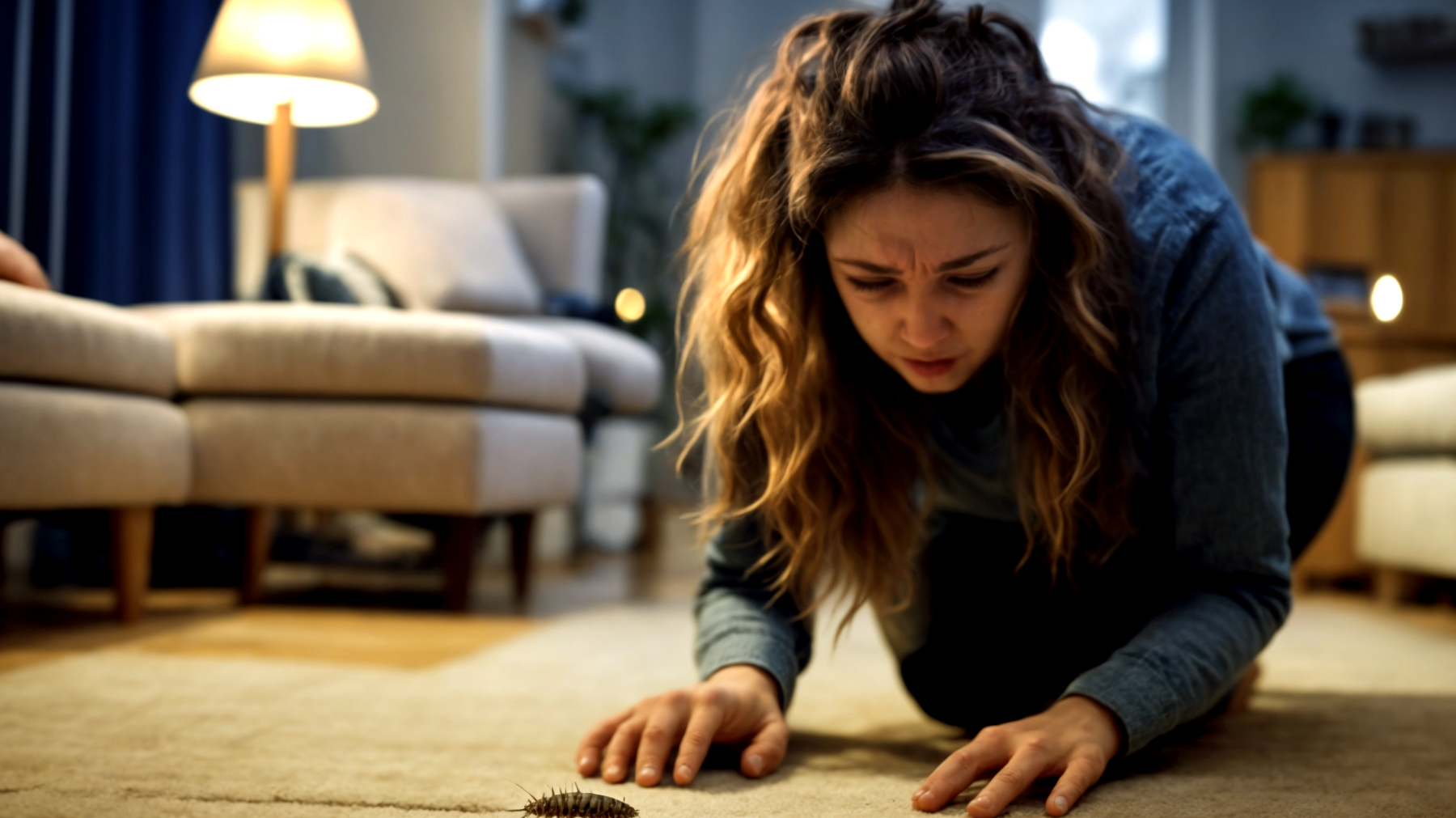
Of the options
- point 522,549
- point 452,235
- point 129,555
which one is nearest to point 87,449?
point 129,555

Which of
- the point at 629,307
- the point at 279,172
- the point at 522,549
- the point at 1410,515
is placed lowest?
the point at 522,549

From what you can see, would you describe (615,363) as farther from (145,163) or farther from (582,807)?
(582,807)

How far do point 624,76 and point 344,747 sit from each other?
15.9ft

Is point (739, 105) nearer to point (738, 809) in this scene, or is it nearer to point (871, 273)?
point (871, 273)

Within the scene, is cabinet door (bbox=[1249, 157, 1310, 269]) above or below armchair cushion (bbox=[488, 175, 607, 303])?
above

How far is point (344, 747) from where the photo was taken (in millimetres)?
899

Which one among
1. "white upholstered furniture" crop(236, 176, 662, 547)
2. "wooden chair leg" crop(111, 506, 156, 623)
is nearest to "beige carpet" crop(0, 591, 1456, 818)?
"wooden chair leg" crop(111, 506, 156, 623)

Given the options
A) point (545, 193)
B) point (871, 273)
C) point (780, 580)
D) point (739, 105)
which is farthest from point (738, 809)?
point (545, 193)

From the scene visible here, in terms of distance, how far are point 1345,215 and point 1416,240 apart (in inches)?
10.8

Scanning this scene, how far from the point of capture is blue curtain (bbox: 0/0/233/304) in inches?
89.0

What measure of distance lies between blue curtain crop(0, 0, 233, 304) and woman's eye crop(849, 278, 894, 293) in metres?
2.00

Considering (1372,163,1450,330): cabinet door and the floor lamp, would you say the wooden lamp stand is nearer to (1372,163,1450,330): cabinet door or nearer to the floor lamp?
the floor lamp

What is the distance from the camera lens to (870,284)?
2.55 ft

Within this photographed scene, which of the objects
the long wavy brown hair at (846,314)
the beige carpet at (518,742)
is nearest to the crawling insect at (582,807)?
the beige carpet at (518,742)
